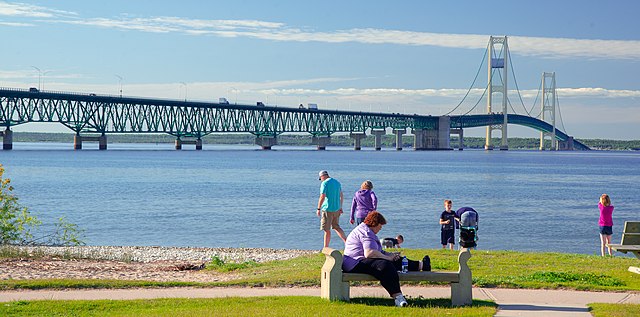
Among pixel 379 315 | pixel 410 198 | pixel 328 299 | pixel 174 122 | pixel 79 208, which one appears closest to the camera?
pixel 379 315

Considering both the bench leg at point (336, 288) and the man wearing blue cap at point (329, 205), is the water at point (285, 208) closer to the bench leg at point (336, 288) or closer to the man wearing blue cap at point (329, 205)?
the man wearing blue cap at point (329, 205)

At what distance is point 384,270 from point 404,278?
328 millimetres

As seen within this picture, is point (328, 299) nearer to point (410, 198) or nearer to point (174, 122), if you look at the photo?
point (410, 198)

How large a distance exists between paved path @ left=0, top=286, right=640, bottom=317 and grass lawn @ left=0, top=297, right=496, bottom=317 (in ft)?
1.67

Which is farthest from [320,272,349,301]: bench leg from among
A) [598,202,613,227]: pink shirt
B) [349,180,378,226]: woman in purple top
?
[598,202,613,227]: pink shirt

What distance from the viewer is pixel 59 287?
13.4 m

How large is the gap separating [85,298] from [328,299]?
3.09 metres

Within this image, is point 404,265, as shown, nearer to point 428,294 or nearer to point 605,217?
point 428,294

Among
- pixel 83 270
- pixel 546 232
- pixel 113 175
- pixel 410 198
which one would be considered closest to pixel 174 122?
pixel 113 175

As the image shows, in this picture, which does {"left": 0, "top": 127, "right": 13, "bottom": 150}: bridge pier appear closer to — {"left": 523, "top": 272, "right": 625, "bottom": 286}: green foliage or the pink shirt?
the pink shirt

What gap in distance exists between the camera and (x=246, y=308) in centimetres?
1141

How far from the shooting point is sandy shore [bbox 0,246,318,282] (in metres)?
15.4

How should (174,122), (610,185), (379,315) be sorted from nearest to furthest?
(379,315)
(610,185)
(174,122)

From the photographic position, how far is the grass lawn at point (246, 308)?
36.4ft
